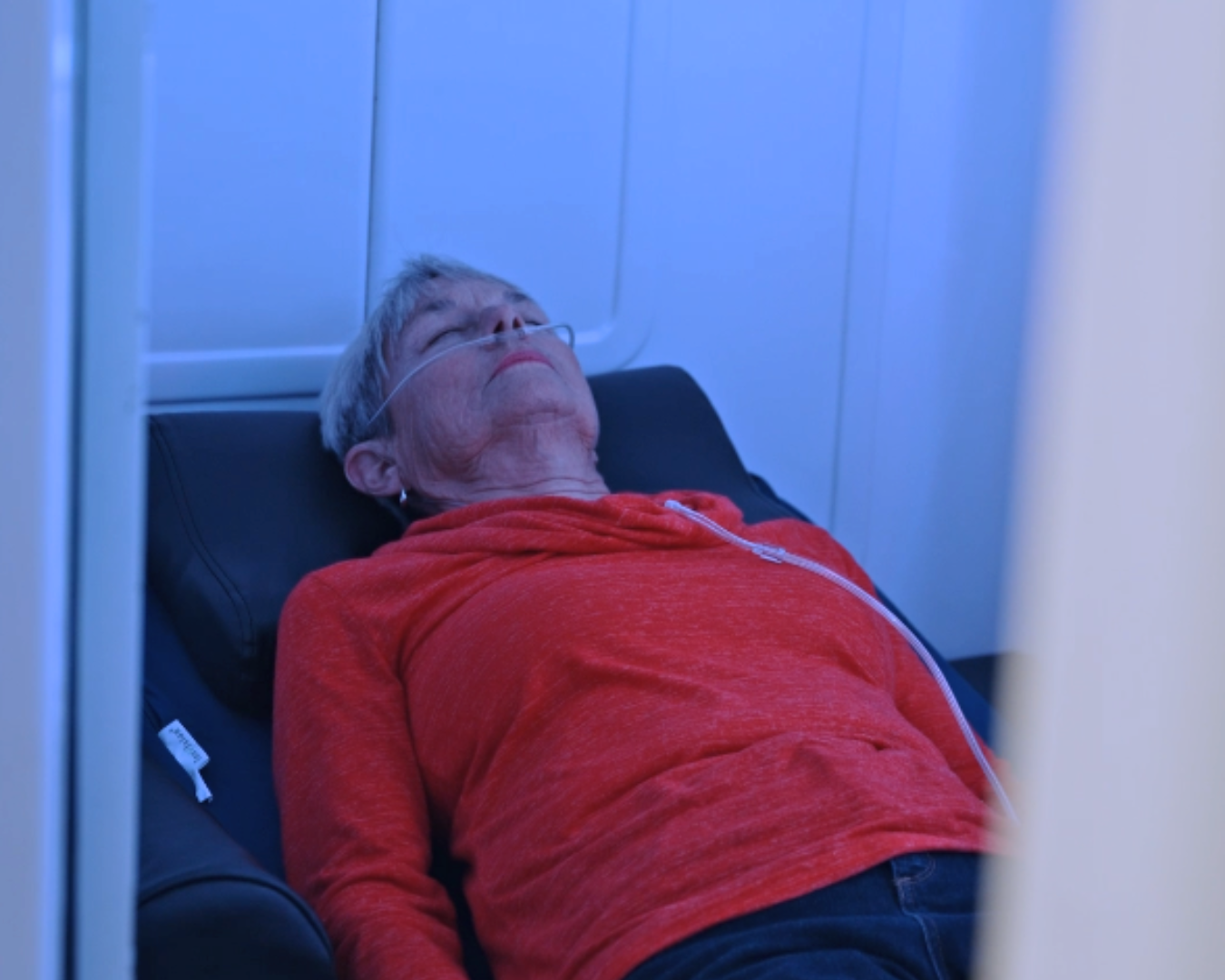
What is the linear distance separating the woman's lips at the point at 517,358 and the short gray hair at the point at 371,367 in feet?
0.49

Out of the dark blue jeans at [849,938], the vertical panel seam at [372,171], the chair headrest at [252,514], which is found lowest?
the dark blue jeans at [849,938]

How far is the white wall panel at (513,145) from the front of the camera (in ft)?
6.91

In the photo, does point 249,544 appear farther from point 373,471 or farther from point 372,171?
point 372,171

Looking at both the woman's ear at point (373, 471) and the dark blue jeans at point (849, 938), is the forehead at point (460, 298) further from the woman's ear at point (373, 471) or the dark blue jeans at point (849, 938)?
the dark blue jeans at point (849, 938)

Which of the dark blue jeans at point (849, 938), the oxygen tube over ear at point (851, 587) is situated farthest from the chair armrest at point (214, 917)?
the oxygen tube over ear at point (851, 587)

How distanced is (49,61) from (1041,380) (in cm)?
34

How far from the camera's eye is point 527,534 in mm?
1562

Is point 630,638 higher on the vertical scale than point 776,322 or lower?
lower

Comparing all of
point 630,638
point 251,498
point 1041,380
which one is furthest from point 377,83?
point 1041,380

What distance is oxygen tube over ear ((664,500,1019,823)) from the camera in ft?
4.98

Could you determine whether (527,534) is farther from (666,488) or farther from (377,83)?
(377,83)

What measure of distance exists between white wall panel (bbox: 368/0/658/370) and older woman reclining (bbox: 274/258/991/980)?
46 centimetres

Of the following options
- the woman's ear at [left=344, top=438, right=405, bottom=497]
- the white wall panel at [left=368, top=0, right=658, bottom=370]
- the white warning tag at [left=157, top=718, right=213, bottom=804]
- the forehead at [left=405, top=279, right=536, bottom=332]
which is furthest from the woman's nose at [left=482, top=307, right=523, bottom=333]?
the white warning tag at [left=157, top=718, right=213, bottom=804]

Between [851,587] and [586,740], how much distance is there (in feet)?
1.25
